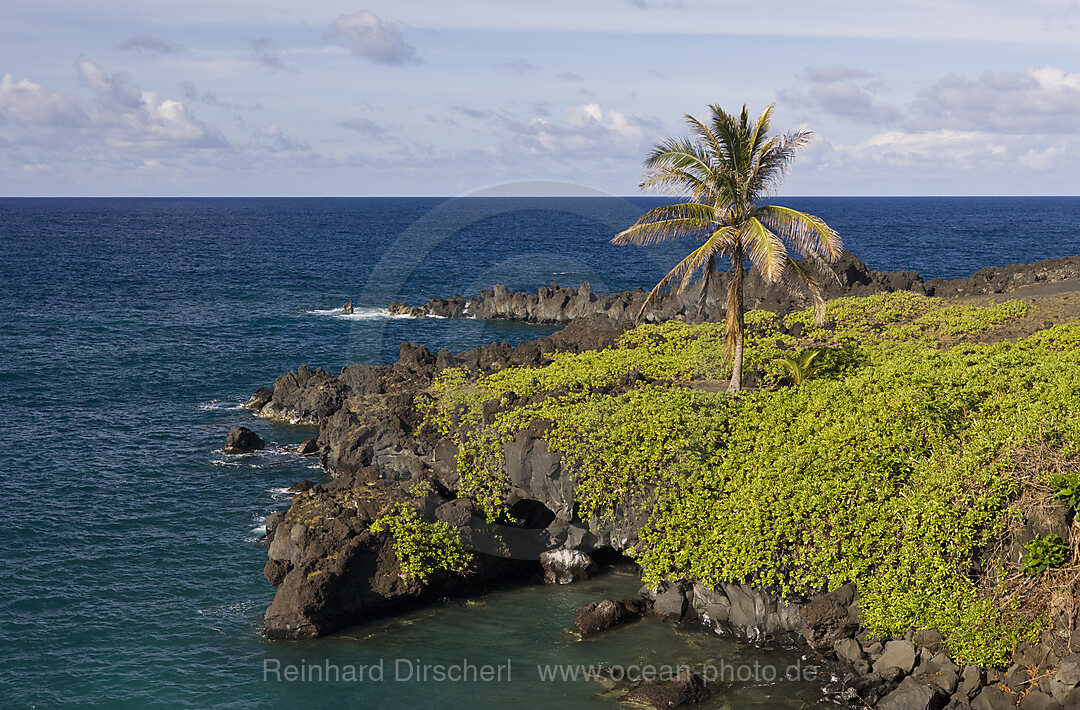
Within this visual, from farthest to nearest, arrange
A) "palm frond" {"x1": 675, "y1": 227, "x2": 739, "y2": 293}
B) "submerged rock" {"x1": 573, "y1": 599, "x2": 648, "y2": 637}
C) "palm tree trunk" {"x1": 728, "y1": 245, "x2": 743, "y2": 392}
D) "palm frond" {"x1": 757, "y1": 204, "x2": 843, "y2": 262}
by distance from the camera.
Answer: "palm tree trunk" {"x1": 728, "y1": 245, "x2": 743, "y2": 392} → "palm frond" {"x1": 675, "y1": 227, "x2": 739, "y2": 293} → "palm frond" {"x1": 757, "y1": 204, "x2": 843, "y2": 262} → "submerged rock" {"x1": 573, "y1": 599, "x2": 648, "y2": 637}

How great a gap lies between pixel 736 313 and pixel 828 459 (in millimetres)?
7684

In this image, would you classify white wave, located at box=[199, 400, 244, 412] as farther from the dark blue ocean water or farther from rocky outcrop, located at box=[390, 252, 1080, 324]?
rocky outcrop, located at box=[390, 252, 1080, 324]

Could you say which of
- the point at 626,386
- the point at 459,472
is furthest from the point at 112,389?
the point at 626,386

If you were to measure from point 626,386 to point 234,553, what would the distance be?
59.1 feet

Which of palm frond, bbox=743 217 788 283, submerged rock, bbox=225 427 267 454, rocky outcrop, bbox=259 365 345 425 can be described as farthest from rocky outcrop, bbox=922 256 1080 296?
submerged rock, bbox=225 427 267 454

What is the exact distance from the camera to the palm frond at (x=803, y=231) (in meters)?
30.8

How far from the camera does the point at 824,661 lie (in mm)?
27328

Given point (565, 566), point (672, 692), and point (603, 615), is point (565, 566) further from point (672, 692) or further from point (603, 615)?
point (672, 692)

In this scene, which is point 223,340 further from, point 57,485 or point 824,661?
point 824,661

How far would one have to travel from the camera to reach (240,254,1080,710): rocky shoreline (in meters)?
24.3

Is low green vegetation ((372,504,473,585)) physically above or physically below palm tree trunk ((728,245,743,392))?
below

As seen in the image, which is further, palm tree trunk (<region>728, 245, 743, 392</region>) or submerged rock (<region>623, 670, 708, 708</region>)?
palm tree trunk (<region>728, 245, 743, 392</region>)

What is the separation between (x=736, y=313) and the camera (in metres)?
33.8

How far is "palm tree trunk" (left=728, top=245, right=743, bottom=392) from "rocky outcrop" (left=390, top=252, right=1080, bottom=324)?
23.7 meters
